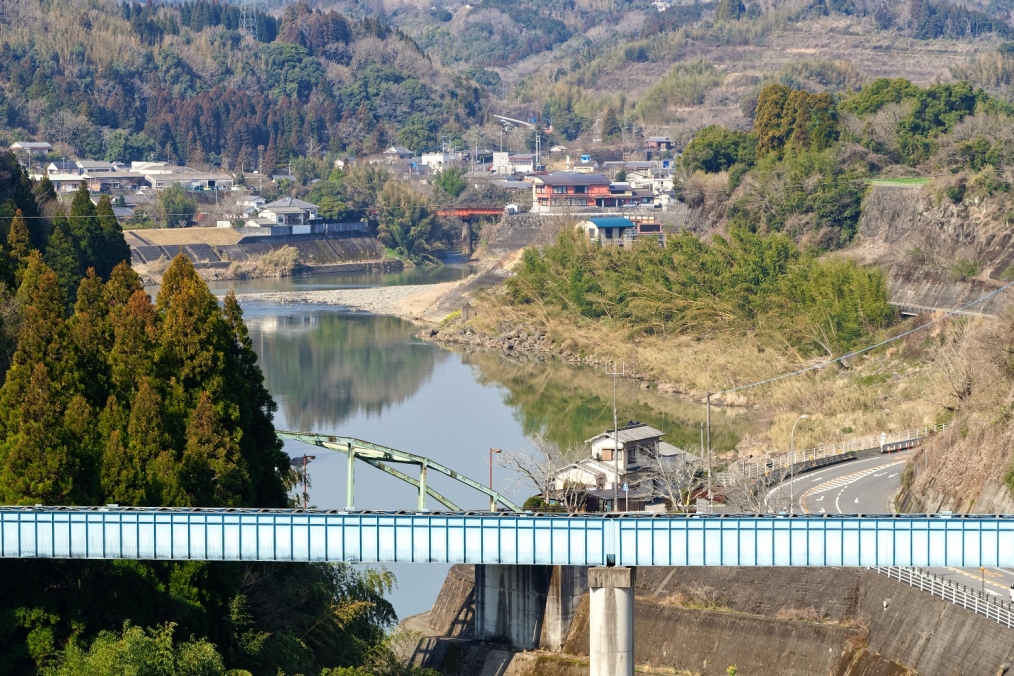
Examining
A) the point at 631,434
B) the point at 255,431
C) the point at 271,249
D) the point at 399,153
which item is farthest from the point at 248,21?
the point at 255,431

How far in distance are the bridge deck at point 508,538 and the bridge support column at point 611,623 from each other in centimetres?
26

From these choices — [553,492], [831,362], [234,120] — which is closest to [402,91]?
[234,120]

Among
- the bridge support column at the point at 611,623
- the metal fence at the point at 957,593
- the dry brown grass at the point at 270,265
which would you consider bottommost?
the dry brown grass at the point at 270,265

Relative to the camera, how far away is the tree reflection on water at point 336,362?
49.4 metres

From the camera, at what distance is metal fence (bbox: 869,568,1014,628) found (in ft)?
75.6

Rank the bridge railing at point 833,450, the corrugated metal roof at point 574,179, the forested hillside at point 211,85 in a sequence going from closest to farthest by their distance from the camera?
the bridge railing at point 833,450 < the corrugated metal roof at point 574,179 < the forested hillside at point 211,85

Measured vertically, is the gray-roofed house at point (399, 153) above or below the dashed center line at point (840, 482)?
below

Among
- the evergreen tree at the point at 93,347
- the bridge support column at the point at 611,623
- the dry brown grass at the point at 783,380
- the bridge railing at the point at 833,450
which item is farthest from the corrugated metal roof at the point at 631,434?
the bridge support column at the point at 611,623

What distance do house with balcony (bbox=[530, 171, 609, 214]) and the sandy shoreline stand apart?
2059cm

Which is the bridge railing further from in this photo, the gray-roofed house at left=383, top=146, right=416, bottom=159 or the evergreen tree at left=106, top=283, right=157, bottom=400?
the gray-roofed house at left=383, top=146, right=416, bottom=159

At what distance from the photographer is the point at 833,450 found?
37844mm

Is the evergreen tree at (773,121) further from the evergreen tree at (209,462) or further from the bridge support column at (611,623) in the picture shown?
the bridge support column at (611,623)

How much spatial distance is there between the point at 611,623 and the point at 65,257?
1130 inches

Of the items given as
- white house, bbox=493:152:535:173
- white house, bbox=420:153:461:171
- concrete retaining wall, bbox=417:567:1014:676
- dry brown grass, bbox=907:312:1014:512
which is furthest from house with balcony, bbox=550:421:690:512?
white house, bbox=493:152:535:173
